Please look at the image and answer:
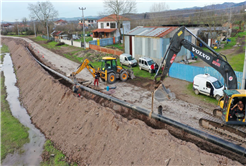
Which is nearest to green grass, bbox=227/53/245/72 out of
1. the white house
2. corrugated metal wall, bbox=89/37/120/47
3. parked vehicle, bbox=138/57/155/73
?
parked vehicle, bbox=138/57/155/73

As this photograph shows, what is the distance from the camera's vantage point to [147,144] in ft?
30.3

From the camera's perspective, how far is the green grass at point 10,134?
12.3 metres

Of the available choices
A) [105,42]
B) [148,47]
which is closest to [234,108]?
[148,47]

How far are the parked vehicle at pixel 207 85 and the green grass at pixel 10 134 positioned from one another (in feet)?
46.7

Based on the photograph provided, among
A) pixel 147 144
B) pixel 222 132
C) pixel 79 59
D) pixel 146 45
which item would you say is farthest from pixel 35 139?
pixel 79 59

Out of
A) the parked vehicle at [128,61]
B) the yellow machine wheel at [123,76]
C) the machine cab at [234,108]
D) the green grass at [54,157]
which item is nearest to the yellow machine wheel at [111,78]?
the yellow machine wheel at [123,76]

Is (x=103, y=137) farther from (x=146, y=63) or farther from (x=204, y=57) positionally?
(x=146, y=63)

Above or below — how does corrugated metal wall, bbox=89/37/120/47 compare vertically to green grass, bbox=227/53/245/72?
above

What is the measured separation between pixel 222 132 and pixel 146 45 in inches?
729

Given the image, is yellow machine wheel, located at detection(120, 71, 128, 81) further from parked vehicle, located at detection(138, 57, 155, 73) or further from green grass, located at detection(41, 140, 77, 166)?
green grass, located at detection(41, 140, 77, 166)

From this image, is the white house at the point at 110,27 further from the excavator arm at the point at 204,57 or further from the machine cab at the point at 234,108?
the machine cab at the point at 234,108

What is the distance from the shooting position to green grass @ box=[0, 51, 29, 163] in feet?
40.2

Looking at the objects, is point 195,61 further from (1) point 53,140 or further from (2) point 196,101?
(1) point 53,140

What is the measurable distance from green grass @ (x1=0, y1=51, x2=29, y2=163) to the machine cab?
499 inches
